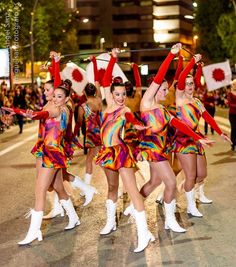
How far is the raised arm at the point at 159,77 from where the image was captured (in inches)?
227

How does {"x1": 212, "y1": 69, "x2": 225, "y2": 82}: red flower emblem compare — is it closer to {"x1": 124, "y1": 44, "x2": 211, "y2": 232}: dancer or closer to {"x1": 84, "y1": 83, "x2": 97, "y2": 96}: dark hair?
{"x1": 84, "y1": 83, "x2": 97, "y2": 96}: dark hair

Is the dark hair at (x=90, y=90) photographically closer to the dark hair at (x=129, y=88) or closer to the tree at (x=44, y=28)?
the dark hair at (x=129, y=88)

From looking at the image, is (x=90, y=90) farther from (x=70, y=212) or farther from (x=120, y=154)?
(x=120, y=154)

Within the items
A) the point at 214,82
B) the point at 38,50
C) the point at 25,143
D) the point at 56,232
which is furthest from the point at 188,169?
the point at 38,50

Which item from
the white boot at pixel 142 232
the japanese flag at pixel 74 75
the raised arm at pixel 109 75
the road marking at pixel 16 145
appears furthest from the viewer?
the road marking at pixel 16 145

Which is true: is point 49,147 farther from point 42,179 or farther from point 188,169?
point 188,169

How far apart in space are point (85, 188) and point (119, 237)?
5.18ft

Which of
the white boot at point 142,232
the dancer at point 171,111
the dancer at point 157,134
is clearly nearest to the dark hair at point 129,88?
the dancer at point 171,111

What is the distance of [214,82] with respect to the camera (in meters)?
9.46

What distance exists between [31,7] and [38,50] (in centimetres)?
534

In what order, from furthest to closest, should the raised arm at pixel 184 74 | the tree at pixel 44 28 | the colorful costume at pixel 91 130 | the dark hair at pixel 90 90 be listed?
1. the tree at pixel 44 28
2. the dark hair at pixel 90 90
3. the colorful costume at pixel 91 130
4. the raised arm at pixel 184 74

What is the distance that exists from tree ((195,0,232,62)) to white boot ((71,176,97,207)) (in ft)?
120

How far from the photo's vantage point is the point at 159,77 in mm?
5773

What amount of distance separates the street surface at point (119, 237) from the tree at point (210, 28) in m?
35.6
